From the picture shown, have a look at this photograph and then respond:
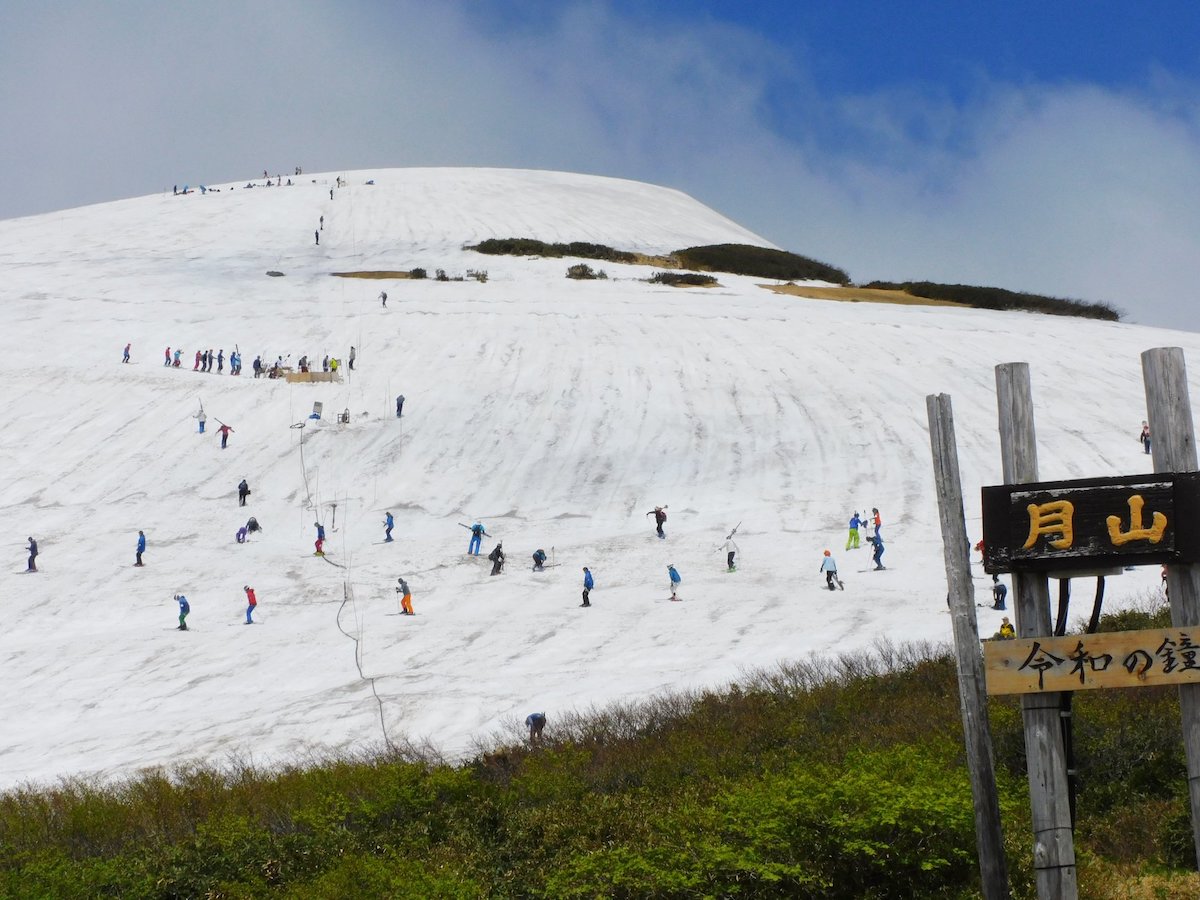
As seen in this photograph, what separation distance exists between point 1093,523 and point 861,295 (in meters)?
66.5

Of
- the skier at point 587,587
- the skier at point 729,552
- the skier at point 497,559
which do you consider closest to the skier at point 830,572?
the skier at point 729,552

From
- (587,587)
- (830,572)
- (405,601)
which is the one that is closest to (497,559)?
(405,601)

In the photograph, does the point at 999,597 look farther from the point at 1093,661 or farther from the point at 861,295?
the point at 861,295

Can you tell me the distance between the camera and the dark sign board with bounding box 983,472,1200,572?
7.36 metres

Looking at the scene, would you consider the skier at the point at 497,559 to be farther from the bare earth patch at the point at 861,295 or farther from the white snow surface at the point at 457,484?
the bare earth patch at the point at 861,295

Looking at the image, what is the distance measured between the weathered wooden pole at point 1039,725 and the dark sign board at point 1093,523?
191 mm

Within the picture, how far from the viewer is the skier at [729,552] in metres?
31.3

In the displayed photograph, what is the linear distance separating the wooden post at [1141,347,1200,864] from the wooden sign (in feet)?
0.52

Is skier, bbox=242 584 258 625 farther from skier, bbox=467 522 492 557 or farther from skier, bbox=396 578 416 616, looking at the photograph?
skier, bbox=467 522 492 557

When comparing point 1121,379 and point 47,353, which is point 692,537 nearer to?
point 1121,379

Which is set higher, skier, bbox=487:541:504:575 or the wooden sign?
the wooden sign

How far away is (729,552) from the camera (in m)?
32.0

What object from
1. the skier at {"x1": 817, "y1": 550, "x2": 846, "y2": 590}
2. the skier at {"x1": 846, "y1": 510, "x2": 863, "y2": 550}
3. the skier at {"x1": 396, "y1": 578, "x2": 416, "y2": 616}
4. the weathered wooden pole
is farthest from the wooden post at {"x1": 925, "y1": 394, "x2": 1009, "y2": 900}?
the skier at {"x1": 846, "y1": 510, "x2": 863, "y2": 550}

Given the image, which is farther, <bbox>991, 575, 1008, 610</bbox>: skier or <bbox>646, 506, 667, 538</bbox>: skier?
<bbox>646, 506, 667, 538</bbox>: skier
